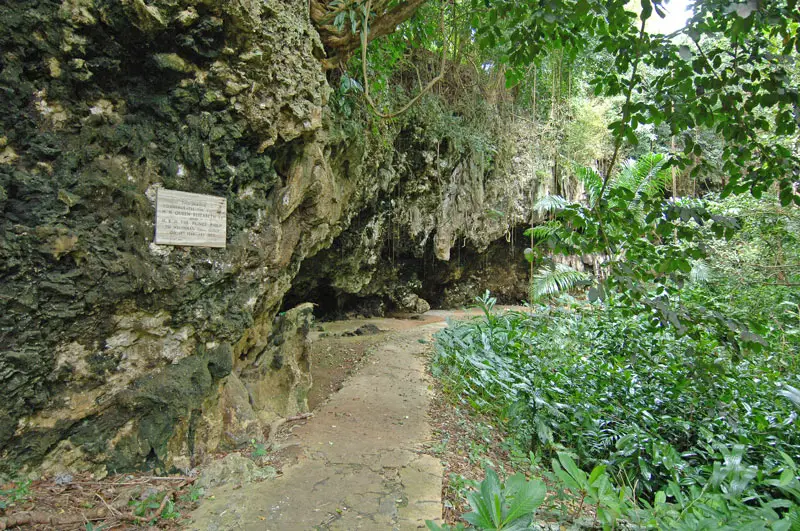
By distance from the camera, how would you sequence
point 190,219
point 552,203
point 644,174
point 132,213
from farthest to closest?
point 644,174 → point 190,219 → point 552,203 → point 132,213

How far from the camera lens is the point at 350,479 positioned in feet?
9.04

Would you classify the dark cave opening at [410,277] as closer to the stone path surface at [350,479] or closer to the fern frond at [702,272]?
the stone path surface at [350,479]

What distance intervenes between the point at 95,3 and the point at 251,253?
1.82 m

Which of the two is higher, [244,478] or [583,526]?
[583,526]

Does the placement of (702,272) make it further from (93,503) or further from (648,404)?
(93,503)

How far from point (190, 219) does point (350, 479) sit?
6.91ft

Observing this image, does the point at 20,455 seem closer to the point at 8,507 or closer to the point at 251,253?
the point at 8,507

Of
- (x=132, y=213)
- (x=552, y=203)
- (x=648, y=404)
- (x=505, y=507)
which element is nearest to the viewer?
(x=505, y=507)

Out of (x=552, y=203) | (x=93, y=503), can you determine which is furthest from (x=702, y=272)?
(x=93, y=503)

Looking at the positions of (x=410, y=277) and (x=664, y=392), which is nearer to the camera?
(x=664, y=392)

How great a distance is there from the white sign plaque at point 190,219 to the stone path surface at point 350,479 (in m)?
1.65

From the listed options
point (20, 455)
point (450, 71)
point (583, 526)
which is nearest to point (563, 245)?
point (583, 526)

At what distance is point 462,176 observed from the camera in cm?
1066

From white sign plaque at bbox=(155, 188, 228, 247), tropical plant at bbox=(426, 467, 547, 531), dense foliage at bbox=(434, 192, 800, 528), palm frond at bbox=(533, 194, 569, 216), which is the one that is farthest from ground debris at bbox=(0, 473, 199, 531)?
palm frond at bbox=(533, 194, 569, 216)
